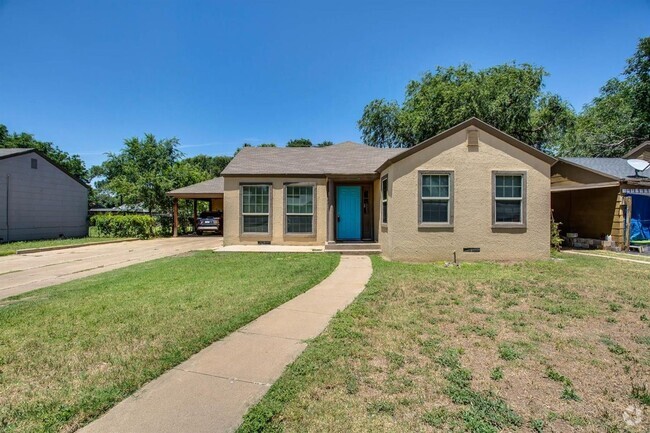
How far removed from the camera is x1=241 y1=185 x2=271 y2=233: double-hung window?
13.4m

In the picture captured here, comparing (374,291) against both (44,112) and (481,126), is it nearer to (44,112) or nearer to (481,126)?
(481,126)

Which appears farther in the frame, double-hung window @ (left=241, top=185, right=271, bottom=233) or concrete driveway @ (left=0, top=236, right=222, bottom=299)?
double-hung window @ (left=241, top=185, right=271, bottom=233)

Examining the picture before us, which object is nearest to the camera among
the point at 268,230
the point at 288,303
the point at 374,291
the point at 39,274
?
the point at 288,303

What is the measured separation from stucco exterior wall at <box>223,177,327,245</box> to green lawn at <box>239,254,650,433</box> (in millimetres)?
7475

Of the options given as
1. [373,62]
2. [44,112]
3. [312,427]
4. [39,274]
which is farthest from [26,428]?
[44,112]

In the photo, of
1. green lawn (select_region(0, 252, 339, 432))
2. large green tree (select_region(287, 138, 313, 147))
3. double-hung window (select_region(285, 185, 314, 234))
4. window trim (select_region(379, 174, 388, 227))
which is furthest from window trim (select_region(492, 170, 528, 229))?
large green tree (select_region(287, 138, 313, 147))

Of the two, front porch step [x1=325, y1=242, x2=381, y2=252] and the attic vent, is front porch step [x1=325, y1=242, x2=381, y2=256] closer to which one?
front porch step [x1=325, y1=242, x2=381, y2=252]

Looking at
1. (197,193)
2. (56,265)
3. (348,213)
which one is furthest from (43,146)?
(348,213)

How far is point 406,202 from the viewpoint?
9.71 m

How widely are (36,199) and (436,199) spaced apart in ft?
71.2

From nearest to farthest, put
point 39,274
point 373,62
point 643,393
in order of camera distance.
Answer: point 643,393 < point 39,274 < point 373,62

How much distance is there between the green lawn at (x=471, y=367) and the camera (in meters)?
2.36

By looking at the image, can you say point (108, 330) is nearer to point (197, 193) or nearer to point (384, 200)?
point (384, 200)

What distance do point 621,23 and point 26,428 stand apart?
22.4 meters
